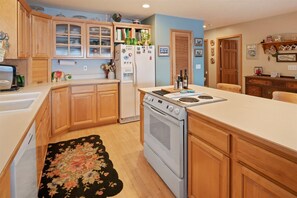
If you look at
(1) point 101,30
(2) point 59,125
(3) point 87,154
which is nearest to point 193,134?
(3) point 87,154

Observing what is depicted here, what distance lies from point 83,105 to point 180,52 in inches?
105

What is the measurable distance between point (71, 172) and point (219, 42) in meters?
6.11

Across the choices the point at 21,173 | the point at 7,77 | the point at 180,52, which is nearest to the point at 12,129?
the point at 21,173

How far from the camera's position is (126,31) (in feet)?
14.5

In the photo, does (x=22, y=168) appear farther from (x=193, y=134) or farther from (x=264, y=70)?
(x=264, y=70)

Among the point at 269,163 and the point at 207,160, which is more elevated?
the point at 269,163

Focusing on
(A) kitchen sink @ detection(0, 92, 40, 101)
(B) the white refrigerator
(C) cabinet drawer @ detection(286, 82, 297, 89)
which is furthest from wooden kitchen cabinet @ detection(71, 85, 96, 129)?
(C) cabinet drawer @ detection(286, 82, 297, 89)

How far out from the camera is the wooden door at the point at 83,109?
3.84 m

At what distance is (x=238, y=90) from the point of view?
9.36 feet

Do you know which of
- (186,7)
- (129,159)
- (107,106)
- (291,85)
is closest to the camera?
(129,159)

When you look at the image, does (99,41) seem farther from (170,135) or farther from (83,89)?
(170,135)

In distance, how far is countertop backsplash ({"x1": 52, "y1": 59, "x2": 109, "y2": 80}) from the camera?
4248mm

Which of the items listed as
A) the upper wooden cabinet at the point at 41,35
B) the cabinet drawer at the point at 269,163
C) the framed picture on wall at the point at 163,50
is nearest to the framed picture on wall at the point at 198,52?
the framed picture on wall at the point at 163,50

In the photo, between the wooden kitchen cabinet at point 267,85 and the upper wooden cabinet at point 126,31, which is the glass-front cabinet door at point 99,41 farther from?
the wooden kitchen cabinet at point 267,85
